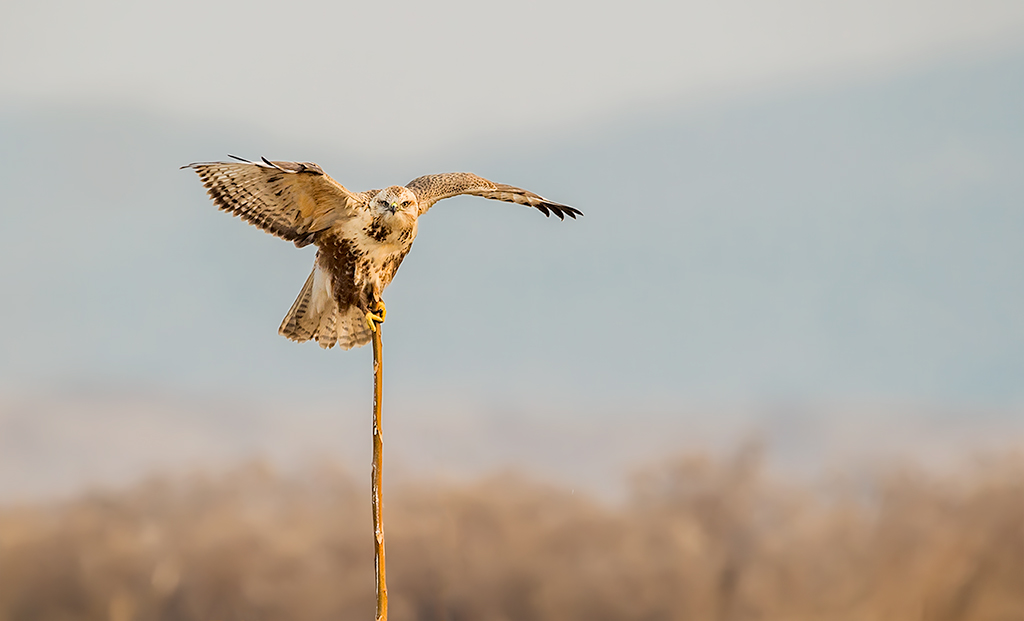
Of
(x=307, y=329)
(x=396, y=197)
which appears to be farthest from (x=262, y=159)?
(x=307, y=329)

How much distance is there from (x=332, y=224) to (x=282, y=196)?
0.86ft

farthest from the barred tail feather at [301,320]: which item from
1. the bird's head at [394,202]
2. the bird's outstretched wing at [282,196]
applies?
the bird's head at [394,202]

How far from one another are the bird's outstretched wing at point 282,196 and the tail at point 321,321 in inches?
12.9

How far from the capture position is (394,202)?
4.11m

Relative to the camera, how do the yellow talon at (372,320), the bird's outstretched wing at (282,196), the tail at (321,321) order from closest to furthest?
the bird's outstretched wing at (282,196), the yellow talon at (372,320), the tail at (321,321)

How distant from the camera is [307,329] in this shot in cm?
461

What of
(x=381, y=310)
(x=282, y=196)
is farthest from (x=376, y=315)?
(x=282, y=196)

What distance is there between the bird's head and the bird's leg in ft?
1.58

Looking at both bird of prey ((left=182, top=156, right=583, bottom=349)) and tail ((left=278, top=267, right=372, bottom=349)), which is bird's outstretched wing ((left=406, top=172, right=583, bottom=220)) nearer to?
bird of prey ((left=182, top=156, right=583, bottom=349))

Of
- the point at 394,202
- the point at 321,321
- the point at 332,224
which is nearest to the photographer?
the point at 394,202

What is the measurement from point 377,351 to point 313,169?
0.90m

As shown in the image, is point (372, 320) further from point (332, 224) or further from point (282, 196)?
point (282, 196)

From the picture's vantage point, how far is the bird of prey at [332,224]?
4078 mm

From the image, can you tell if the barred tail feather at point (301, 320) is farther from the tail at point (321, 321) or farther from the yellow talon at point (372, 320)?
the yellow talon at point (372, 320)
